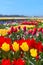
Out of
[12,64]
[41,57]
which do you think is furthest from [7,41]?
[12,64]

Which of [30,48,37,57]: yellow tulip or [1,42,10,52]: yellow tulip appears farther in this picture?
[1,42,10,52]: yellow tulip

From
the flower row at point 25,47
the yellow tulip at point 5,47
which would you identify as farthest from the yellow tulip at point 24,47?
the yellow tulip at point 5,47

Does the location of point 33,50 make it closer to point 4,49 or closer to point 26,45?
point 26,45

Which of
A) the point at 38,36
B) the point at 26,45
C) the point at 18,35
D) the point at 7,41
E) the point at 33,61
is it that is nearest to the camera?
the point at 33,61

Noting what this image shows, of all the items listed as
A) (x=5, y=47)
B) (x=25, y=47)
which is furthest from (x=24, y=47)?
(x=5, y=47)

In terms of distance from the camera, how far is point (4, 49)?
2.76 meters

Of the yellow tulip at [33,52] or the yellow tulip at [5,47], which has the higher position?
the yellow tulip at [5,47]

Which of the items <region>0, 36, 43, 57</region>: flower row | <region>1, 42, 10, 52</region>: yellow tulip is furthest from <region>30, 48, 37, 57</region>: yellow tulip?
<region>1, 42, 10, 52</region>: yellow tulip

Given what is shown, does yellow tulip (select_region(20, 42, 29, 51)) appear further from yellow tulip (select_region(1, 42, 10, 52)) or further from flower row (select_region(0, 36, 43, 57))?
yellow tulip (select_region(1, 42, 10, 52))

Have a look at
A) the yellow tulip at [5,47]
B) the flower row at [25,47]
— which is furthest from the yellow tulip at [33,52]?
the yellow tulip at [5,47]

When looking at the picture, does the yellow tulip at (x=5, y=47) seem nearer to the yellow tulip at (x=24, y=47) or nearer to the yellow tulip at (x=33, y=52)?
the yellow tulip at (x=24, y=47)

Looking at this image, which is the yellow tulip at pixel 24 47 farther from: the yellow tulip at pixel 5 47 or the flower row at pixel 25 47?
the yellow tulip at pixel 5 47

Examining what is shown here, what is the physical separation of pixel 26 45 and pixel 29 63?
297 millimetres

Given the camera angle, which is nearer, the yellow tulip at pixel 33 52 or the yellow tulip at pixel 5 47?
the yellow tulip at pixel 33 52
